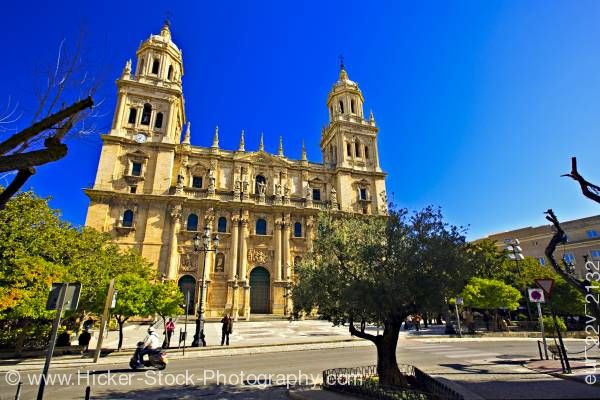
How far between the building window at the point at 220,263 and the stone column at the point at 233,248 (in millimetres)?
710

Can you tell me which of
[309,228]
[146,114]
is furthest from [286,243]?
[146,114]

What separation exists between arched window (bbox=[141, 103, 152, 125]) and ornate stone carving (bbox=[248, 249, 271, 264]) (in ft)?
58.6

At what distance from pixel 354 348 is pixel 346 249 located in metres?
8.83

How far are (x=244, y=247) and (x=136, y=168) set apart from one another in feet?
43.8

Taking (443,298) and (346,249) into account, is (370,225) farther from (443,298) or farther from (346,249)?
(443,298)

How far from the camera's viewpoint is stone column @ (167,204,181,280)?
29141 mm

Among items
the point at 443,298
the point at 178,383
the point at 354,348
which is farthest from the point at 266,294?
the point at 443,298

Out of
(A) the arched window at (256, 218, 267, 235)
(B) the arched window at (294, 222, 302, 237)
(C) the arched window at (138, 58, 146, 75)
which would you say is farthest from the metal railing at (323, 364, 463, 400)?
(C) the arched window at (138, 58, 146, 75)

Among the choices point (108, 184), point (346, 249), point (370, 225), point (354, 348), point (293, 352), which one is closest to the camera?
point (346, 249)

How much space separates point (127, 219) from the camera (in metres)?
29.9

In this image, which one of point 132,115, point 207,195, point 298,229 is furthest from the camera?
point 298,229

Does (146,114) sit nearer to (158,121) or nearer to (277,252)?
(158,121)

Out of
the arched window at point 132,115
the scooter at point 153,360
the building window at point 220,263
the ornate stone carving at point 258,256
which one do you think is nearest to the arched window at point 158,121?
the arched window at point 132,115

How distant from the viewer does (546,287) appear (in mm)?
9688
